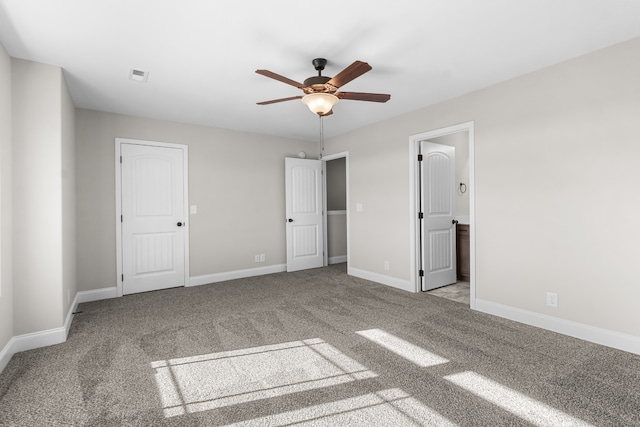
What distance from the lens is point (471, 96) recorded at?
3523 millimetres

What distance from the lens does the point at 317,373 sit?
2.20 metres

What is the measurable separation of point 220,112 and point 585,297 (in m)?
4.43

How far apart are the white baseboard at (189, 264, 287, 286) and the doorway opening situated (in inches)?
41.2

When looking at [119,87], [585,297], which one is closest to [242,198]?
[119,87]

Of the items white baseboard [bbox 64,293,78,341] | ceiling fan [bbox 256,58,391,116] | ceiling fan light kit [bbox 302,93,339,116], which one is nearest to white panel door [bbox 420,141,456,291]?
ceiling fan [bbox 256,58,391,116]

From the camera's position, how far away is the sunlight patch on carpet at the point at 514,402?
5.50 feet

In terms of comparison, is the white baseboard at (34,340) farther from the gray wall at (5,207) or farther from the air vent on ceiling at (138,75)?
the air vent on ceiling at (138,75)

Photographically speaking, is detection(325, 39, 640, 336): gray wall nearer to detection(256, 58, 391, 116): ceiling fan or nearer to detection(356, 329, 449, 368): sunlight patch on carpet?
detection(356, 329, 449, 368): sunlight patch on carpet

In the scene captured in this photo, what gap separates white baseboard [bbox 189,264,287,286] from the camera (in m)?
4.77

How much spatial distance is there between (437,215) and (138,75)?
397 centimetres

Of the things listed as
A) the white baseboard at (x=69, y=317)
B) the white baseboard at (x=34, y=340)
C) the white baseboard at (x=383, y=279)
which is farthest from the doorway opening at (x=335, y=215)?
the white baseboard at (x=34, y=340)

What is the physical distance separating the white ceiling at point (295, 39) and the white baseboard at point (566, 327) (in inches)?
92.0

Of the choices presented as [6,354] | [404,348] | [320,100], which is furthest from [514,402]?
[6,354]

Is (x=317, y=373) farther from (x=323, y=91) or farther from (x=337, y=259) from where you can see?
(x=337, y=259)
